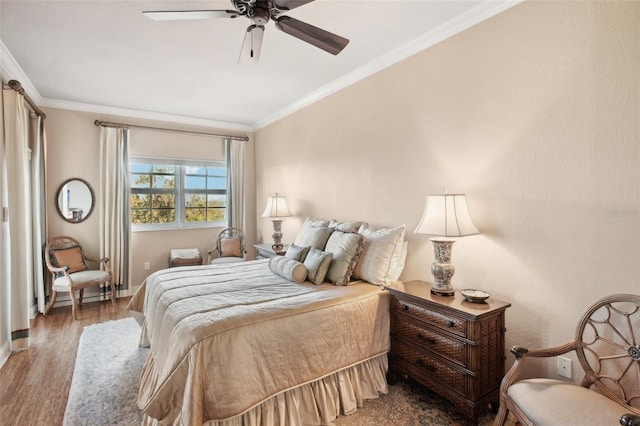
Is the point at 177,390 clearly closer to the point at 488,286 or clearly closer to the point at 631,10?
the point at 488,286

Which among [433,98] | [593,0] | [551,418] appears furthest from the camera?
[433,98]

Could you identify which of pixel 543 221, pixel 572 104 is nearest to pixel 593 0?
pixel 572 104

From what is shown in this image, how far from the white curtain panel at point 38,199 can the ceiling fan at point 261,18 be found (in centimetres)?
317

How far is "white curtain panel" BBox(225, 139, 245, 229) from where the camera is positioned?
541cm

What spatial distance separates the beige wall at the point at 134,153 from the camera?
168 inches

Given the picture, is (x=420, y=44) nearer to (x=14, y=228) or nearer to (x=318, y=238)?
(x=318, y=238)

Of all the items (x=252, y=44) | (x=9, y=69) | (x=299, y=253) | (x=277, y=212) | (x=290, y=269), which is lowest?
(x=290, y=269)

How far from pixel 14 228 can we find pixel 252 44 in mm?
2804

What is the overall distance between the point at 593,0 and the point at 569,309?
5.69 feet

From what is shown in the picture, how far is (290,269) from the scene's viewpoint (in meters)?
2.65

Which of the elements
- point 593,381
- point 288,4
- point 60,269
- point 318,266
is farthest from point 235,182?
point 593,381

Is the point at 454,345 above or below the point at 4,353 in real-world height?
above

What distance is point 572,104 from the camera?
71.7 inches

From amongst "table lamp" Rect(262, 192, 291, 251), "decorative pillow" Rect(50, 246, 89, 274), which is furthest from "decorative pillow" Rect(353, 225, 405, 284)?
"decorative pillow" Rect(50, 246, 89, 274)
